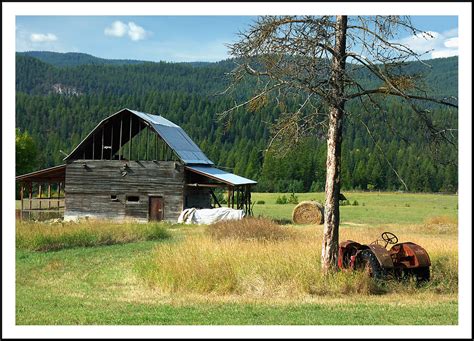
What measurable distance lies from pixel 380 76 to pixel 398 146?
112081 mm

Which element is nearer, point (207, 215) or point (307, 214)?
point (207, 215)

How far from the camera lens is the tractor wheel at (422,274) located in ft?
43.6

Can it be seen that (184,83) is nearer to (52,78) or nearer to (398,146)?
(52,78)

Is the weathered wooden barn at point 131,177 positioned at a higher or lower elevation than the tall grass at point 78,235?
higher

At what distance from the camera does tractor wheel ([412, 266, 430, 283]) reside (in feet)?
43.6

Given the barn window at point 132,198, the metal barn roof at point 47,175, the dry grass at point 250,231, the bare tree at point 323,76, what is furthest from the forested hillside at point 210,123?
the metal barn roof at point 47,175

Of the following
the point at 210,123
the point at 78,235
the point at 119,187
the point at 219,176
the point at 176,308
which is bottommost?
the point at 176,308

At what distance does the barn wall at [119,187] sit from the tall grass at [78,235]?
1062 cm

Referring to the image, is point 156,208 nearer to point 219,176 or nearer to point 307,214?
point 219,176

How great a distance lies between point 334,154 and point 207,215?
22223mm

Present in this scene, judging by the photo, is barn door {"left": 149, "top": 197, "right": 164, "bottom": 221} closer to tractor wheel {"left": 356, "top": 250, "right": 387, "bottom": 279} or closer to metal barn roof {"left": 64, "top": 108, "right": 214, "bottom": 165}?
metal barn roof {"left": 64, "top": 108, "right": 214, "bottom": 165}

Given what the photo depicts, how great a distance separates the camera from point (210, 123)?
458ft

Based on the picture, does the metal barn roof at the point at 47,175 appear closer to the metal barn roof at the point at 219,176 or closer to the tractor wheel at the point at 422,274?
the metal barn roof at the point at 219,176

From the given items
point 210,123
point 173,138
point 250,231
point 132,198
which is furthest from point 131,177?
point 210,123
